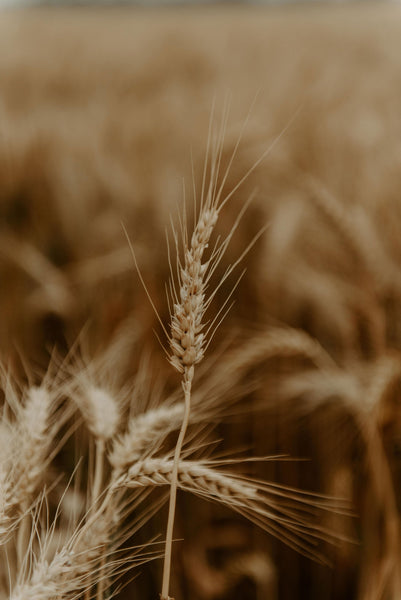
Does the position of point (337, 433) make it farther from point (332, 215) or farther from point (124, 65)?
point (124, 65)

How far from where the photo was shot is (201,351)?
511mm

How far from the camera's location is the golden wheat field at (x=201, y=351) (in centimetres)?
60

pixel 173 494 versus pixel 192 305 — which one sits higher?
pixel 192 305

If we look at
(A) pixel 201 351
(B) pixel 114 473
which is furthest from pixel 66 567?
(A) pixel 201 351

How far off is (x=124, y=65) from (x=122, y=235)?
9.72ft

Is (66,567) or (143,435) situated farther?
(143,435)

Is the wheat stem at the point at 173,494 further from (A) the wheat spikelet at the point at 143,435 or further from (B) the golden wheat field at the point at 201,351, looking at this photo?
(A) the wheat spikelet at the point at 143,435

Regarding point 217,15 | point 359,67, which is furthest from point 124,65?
point 217,15

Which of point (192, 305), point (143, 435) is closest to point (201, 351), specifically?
point (192, 305)

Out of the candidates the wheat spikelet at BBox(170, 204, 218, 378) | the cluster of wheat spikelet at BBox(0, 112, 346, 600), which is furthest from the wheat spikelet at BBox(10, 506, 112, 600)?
the wheat spikelet at BBox(170, 204, 218, 378)

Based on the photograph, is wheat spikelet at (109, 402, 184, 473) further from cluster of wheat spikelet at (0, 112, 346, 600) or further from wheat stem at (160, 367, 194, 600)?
wheat stem at (160, 367, 194, 600)

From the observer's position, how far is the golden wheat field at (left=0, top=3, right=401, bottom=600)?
23.5 inches


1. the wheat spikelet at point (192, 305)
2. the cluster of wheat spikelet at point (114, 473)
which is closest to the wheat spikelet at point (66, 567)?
the cluster of wheat spikelet at point (114, 473)

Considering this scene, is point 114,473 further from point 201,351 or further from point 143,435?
point 201,351
